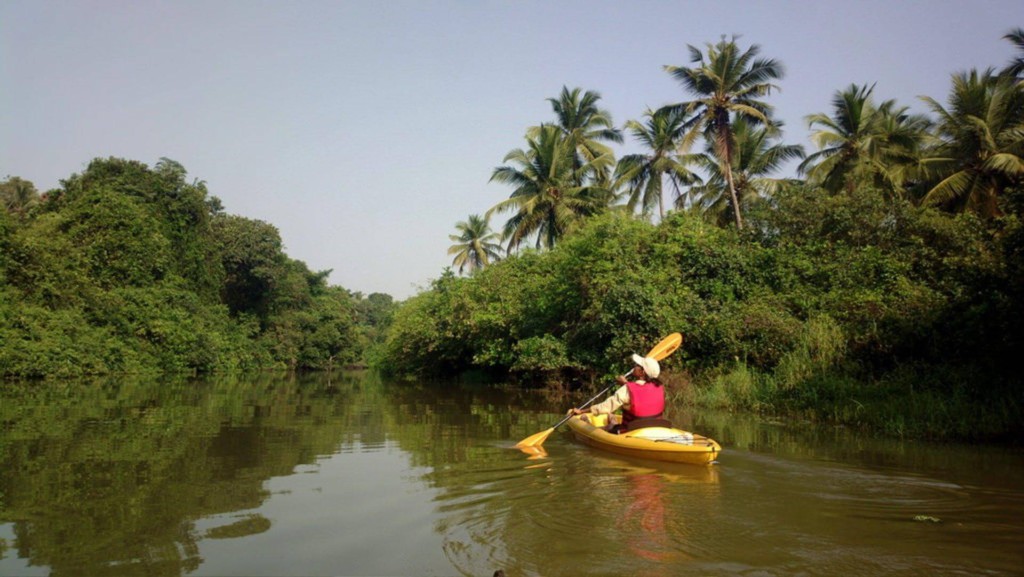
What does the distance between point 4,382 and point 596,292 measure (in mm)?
17004

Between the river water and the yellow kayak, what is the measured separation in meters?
0.14

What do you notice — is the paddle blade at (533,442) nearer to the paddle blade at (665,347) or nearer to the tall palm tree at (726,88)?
the paddle blade at (665,347)

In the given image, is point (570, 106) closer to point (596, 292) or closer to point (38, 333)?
point (596, 292)

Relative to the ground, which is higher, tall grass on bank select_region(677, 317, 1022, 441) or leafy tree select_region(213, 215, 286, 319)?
leafy tree select_region(213, 215, 286, 319)

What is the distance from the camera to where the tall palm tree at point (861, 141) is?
21.6 meters

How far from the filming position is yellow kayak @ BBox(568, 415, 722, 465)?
7.24m

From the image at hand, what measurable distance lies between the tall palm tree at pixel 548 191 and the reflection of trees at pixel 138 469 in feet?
43.1

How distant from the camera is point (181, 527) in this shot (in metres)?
4.82

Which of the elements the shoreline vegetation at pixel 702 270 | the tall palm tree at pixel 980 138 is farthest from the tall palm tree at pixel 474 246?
the tall palm tree at pixel 980 138

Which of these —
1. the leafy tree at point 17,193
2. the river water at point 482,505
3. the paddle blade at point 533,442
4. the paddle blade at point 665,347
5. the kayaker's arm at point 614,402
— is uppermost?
the leafy tree at point 17,193

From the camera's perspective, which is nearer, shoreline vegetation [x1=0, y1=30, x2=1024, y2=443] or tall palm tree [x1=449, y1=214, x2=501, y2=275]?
shoreline vegetation [x1=0, y1=30, x2=1024, y2=443]

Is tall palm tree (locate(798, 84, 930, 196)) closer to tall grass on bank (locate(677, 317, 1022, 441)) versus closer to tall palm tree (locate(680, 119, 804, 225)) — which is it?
tall palm tree (locate(680, 119, 804, 225))

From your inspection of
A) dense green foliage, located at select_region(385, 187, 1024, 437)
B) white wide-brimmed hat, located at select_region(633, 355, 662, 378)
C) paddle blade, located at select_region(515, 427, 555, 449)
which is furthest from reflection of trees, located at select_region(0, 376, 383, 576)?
dense green foliage, located at select_region(385, 187, 1024, 437)

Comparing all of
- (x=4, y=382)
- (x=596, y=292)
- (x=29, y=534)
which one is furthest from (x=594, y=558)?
(x=4, y=382)
